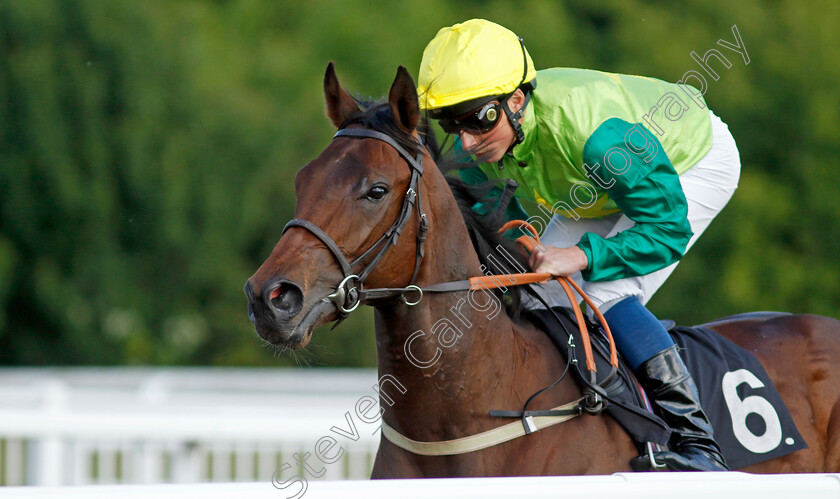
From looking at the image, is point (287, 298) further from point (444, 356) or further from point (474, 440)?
point (474, 440)

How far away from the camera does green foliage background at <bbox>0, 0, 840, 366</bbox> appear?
50.3 feet

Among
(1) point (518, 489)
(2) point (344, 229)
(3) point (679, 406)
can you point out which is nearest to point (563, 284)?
(3) point (679, 406)

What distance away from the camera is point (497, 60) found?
3.03 meters

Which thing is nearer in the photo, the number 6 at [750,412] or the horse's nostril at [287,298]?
the horse's nostril at [287,298]

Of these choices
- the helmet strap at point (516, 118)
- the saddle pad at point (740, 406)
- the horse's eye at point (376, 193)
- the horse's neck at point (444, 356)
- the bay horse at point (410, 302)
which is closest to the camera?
the bay horse at point (410, 302)

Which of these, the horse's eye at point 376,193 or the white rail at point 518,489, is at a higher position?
the horse's eye at point 376,193

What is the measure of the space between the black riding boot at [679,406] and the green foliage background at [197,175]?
13.2 metres

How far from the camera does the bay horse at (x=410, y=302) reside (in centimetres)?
250

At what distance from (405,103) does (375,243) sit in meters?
0.43

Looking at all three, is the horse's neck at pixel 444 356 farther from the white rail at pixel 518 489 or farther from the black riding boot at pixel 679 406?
the white rail at pixel 518 489

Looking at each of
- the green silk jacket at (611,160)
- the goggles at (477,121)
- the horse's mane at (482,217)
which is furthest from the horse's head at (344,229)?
the green silk jacket at (611,160)

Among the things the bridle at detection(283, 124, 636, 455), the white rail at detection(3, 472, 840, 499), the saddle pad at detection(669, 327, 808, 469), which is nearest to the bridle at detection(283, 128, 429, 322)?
the bridle at detection(283, 124, 636, 455)

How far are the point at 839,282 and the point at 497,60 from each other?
49.2 feet

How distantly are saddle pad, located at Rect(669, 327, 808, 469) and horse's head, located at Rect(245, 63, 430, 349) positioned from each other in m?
1.21
